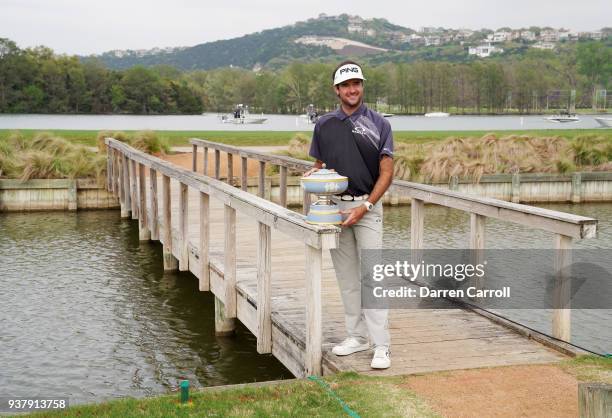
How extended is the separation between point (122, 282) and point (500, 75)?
5459 inches

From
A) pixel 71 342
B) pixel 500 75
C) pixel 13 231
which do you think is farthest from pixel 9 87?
pixel 71 342

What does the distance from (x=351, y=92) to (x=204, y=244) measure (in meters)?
4.79

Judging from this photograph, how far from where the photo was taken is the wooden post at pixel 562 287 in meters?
6.16

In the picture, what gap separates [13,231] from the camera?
1827 centimetres

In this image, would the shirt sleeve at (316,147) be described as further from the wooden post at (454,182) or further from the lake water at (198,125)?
the lake water at (198,125)

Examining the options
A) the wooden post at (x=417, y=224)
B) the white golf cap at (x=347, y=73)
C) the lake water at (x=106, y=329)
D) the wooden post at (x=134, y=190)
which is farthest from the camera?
the wooden post at (x=134, y=190)

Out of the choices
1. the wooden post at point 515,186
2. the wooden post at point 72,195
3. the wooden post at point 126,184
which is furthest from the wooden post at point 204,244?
the wooden post at point 515,186

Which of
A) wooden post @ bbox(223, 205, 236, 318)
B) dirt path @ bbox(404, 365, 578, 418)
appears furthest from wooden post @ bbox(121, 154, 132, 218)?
dirt path @ bbox(404, 365, 578, 418)

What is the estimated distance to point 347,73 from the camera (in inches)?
219

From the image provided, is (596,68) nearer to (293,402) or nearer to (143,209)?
(143,209)

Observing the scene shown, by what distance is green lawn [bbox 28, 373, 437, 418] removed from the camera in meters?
5.14

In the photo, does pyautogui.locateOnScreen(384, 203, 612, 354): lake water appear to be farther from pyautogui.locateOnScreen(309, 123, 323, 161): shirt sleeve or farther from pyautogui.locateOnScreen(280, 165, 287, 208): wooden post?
pyautogui.locateOnScreen(309, 123, 323, 161): shirt sleeve

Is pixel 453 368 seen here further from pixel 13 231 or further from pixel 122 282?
pixel 13 231

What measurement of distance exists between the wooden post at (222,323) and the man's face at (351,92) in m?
4.53
